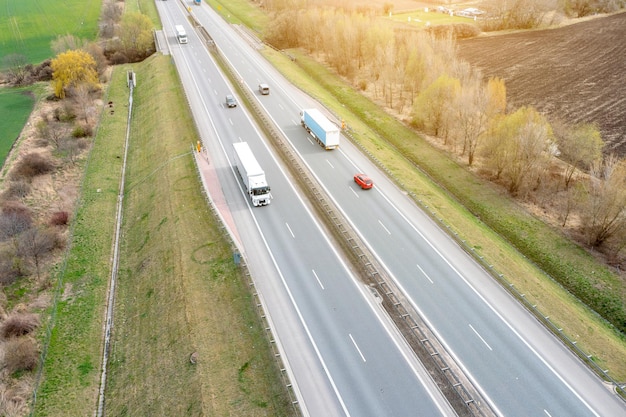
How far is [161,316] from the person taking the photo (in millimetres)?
35781

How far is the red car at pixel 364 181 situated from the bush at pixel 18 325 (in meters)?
35.3

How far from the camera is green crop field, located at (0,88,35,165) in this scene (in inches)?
2596

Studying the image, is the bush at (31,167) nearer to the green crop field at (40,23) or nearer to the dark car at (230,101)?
the dark car at (230,101)

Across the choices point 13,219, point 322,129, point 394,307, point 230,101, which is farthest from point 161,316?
point 230,101

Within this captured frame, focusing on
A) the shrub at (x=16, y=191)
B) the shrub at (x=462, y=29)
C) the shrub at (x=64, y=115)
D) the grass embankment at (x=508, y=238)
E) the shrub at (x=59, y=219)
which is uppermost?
the shrub at (x=462, y=29)

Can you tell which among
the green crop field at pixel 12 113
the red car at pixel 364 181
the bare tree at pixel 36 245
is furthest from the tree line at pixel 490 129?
the green crop field at pixel 12 113

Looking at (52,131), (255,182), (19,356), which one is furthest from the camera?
(52,131)

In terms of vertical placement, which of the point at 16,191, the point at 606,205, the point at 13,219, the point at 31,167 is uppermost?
the point at 31,167

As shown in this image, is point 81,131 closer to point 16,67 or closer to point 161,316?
point 16,67

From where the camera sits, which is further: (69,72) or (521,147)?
(69,72)

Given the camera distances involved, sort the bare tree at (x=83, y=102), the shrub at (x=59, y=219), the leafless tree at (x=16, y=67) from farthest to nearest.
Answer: the leafless tree at (x=16, y=67) < the bare tree at (x=83, y=102) < the shrub at (x=59, y=219)

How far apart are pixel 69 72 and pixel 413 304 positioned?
263ft

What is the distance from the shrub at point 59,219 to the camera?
158 feet

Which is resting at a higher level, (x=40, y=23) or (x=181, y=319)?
(x=40, y=23)
